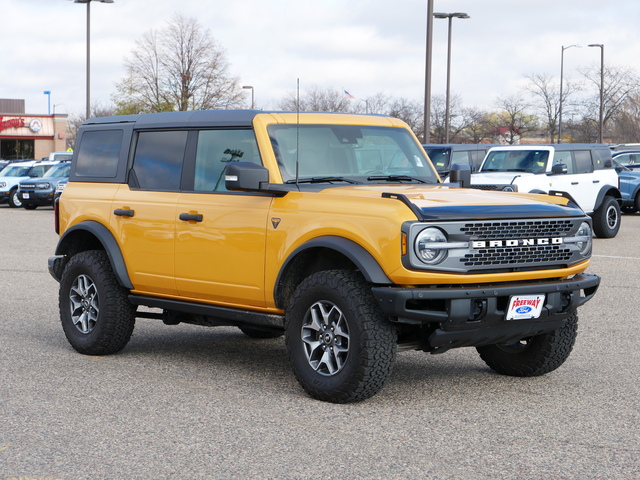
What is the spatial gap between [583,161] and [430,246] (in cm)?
1549

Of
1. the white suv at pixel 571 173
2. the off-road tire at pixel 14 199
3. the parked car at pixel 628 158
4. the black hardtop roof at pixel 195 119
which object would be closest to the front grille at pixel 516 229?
the black hardtop roof at pixel 195 119

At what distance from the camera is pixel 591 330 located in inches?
353

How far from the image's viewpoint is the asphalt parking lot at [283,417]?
4809mm

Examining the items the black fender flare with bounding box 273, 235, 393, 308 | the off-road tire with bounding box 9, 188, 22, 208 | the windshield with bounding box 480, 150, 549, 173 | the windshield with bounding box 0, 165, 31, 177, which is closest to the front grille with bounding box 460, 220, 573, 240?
the black fender flare with bounding box 273, 235, 393, 308

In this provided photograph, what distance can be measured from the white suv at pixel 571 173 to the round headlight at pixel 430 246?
13.2 m

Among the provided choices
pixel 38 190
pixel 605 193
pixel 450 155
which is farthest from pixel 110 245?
pixel 38 190

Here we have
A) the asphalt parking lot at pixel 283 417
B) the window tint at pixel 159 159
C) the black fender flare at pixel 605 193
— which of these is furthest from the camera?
the black fender flare at pixel 605 193

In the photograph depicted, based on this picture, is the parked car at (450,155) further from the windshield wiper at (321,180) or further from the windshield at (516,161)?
the windshield wiper at (321,180)

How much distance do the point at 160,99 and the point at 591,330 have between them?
40970mm

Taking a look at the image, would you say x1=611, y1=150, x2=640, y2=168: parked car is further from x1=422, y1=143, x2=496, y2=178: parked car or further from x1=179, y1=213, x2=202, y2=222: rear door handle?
x1=179, y1=213, x2=202, y2=222: rear door handle

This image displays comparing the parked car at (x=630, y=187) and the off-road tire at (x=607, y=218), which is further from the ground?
the parked car at (x=630, y=187)

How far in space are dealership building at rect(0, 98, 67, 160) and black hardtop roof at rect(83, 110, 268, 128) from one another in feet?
235

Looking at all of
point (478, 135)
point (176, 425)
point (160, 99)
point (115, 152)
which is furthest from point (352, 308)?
point (478, 135)

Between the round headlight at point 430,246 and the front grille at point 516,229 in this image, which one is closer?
the round headlight at point 430,246
